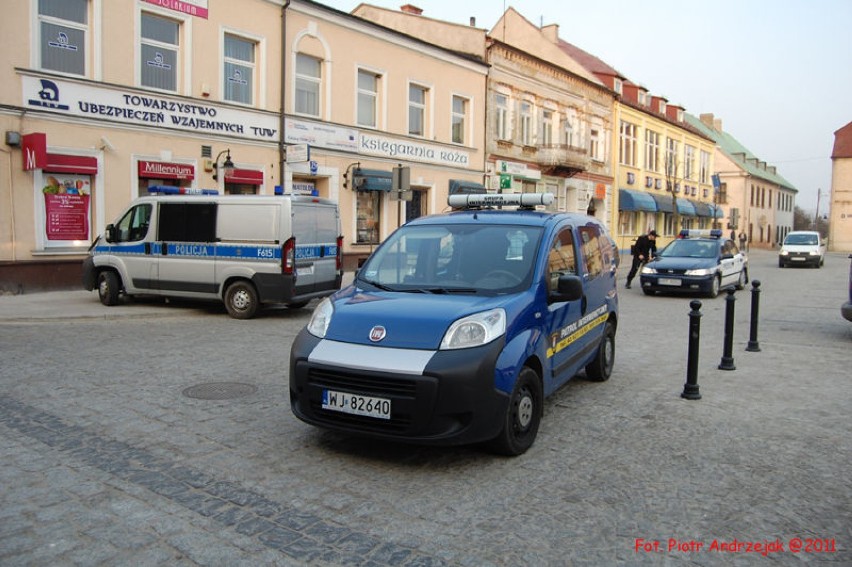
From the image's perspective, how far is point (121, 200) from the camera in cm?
1591

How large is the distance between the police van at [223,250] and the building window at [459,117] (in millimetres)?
14665

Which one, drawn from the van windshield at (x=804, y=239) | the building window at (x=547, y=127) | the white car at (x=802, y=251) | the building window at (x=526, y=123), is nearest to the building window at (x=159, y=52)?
the building window at (x=526, y=123)

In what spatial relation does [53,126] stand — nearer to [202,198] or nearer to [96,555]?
[202,198]

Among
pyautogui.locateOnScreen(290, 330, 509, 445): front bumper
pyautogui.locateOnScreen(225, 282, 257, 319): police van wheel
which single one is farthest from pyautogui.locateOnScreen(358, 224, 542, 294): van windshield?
pyautogui.locateOnScreen(225, 282, 257, 319): police van wheel

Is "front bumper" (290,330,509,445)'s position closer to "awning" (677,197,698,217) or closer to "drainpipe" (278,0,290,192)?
"drainpipe" (278,0,290,192)

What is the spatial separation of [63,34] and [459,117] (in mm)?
15295

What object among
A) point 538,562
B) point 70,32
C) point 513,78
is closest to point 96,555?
point 538,562

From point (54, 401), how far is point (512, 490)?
4387mm

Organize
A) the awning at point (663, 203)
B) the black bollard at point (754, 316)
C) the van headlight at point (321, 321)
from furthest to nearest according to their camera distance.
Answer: the awning at point (663, 203)
the black bollard at point (754, 316)
the van headlight at point (321, 321)

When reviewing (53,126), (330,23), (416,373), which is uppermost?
(330,23)

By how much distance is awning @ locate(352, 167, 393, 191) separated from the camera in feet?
70.5

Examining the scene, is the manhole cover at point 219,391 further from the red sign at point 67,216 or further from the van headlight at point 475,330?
the red sign at point 67,216

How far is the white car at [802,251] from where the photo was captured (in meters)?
31.8

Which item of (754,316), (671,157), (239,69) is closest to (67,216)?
(239,69)
